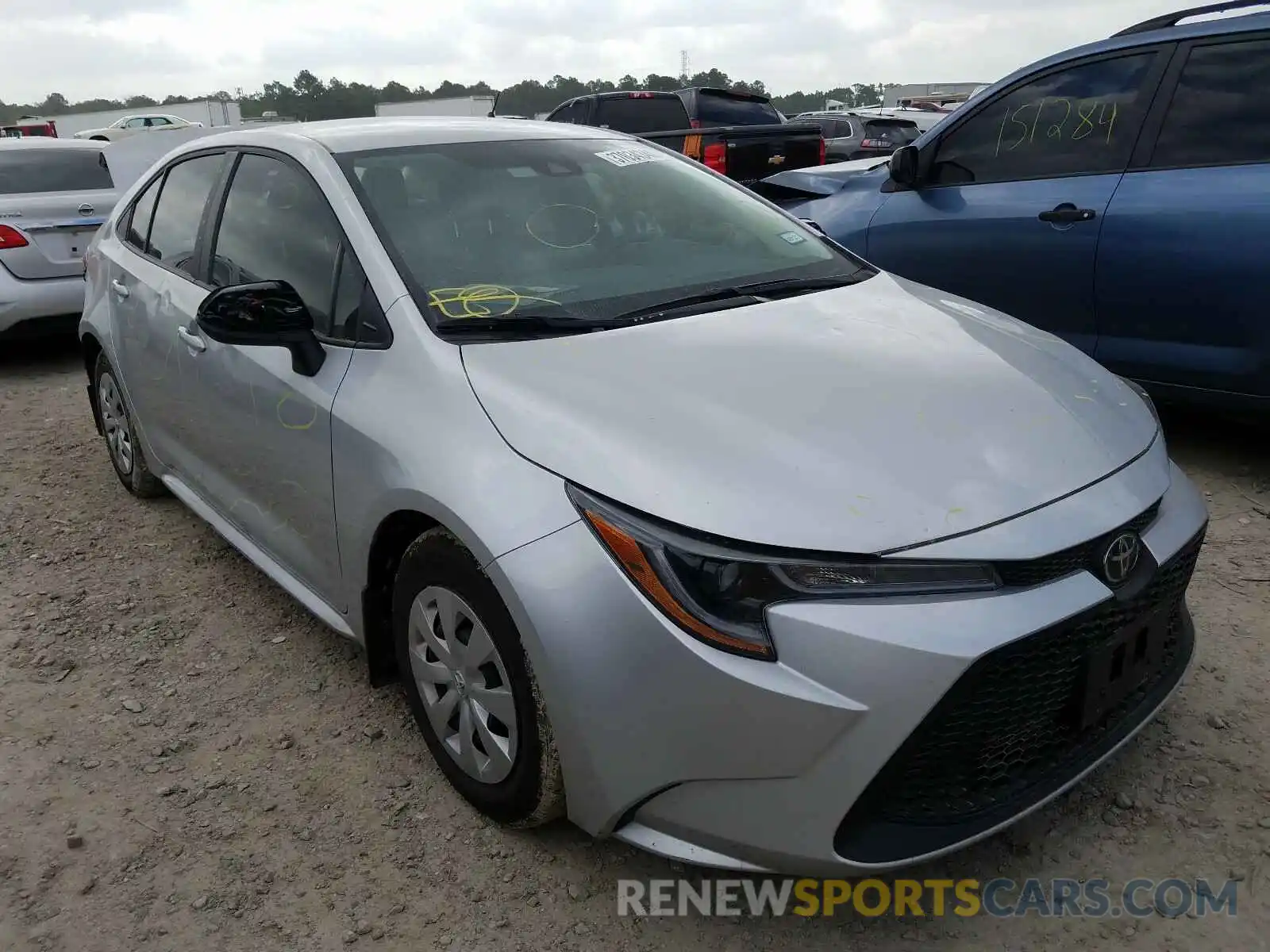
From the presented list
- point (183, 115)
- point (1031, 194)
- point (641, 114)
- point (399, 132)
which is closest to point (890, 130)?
point (641, 114)

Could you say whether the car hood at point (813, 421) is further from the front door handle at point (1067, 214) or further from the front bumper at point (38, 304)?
the front bumper at point (38, 304)

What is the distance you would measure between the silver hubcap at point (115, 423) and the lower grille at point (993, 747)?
3448 mm

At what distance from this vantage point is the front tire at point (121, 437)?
13.2 ft

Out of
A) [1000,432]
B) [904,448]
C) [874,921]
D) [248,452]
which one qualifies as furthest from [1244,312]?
[248,452]

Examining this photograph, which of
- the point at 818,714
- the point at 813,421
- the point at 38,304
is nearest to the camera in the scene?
the point at 818,714

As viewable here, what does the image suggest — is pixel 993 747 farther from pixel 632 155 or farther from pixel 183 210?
pixel 183 210

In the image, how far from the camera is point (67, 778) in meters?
2.52

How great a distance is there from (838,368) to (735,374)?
235 mm

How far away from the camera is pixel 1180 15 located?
13.0 feet

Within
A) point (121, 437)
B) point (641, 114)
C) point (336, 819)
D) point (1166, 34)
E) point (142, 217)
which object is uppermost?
point (1166, 34)

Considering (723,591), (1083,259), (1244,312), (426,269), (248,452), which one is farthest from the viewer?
(1083,259)

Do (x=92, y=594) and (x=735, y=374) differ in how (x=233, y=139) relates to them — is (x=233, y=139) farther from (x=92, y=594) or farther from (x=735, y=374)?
(x=735, y=374)

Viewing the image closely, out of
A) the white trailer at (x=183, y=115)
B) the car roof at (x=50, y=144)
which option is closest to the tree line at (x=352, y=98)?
the white trailer at (x=183, y=115)

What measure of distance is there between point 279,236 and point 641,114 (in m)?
9.82
